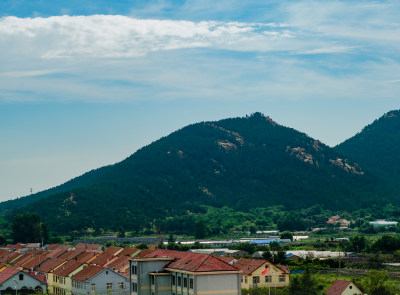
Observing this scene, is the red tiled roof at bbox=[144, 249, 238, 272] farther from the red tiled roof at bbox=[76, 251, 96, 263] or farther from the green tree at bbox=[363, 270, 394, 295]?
the red tiled roof at bbox=[76, 251, 96, 263]

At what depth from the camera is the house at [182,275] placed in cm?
4884

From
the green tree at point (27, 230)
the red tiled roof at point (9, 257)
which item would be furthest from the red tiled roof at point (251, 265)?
the green tree at point (27, 230)

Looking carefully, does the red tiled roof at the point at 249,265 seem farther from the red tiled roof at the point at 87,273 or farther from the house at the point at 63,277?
the house at the point at 63,277

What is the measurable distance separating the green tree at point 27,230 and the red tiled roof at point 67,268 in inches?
2784

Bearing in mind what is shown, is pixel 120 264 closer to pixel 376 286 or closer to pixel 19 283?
pixel 19 283

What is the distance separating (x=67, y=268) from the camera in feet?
240

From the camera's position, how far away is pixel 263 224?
19675 cm

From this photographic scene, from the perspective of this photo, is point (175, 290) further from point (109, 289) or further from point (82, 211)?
point (82, 211)

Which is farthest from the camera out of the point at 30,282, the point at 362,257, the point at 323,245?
the point at 323,245

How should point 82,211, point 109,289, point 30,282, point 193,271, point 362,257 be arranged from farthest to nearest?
point 82,211, point 362,257, point 30,282, point 109,289, point 193,271

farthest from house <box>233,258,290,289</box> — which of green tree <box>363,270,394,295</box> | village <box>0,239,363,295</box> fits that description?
green tree <box>363,270,394,295</box>

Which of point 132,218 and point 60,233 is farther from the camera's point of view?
point 132,218

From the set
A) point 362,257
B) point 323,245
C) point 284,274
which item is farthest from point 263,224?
point 284,274

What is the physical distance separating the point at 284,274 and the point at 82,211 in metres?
121
